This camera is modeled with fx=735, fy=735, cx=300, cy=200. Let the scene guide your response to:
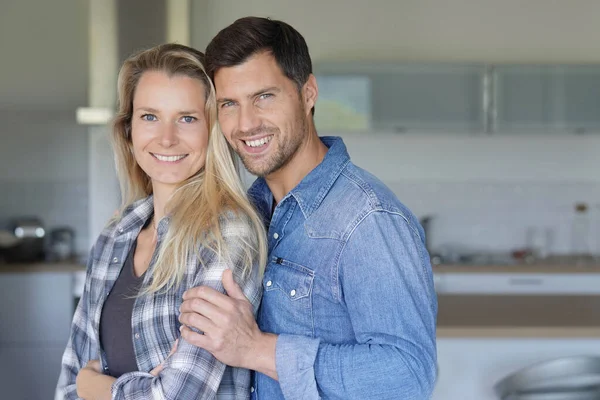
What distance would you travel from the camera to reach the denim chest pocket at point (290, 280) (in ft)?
5.02

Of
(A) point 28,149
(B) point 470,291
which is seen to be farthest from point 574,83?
(A) point 28,149

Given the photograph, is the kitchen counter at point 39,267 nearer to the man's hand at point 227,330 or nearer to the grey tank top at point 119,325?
the grey tank top at point 119,325

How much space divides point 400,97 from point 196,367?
3893mm

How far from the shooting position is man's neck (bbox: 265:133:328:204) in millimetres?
1698

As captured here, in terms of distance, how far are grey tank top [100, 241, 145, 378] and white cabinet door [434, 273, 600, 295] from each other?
3.42 meters

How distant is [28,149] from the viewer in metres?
5.44

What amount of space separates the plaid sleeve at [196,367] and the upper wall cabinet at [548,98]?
393 centimetres

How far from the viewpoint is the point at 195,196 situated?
1702mm

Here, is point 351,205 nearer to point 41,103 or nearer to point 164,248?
point 164,248

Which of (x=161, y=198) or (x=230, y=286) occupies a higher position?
(x=161, y=198)

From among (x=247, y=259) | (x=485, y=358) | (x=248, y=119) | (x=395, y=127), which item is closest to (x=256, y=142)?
(x=248, y=119)

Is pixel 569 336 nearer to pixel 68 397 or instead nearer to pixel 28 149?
pixel 68 397

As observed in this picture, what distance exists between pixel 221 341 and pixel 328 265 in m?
0.26

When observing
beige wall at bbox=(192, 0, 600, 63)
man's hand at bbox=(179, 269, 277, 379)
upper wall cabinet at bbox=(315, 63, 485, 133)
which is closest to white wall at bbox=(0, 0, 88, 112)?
beige wall at bbox=(192, 0, 600, 63)
